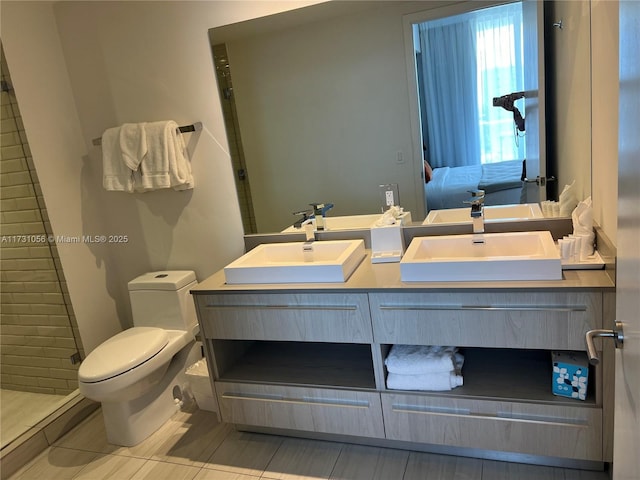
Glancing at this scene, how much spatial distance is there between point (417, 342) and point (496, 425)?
42 cm

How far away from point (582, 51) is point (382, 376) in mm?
1442

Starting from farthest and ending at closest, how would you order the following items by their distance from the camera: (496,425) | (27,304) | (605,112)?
1. (27,304)
2. (496,425)
3. (605,112)

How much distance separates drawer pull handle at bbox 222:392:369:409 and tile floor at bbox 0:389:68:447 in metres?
1.19

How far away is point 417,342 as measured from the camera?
1.82 meters

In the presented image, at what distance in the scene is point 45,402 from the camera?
2.91 m

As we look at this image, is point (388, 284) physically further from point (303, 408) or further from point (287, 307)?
point (303, 408)

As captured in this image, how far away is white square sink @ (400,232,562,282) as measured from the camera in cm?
164

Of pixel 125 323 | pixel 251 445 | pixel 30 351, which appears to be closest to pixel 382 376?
pixel 251 445

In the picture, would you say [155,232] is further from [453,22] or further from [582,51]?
[582,51]

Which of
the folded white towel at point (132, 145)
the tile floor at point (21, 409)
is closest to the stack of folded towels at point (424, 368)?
the folded white towel at point (132, 145)

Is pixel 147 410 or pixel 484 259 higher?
pixel 484 259

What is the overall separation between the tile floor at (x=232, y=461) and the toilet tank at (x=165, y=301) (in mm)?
511

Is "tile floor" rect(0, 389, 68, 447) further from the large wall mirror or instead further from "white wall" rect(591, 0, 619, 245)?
"white wall" rect(591, 0, 619, 245)

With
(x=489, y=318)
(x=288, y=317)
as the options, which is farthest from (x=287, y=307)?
(x=489, y=318)
